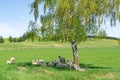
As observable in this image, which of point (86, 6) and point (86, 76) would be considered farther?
point (86, 6)

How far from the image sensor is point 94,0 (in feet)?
94.3

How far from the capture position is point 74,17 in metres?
28.4

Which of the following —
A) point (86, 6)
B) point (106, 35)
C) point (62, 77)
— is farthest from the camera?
point (106, 35)

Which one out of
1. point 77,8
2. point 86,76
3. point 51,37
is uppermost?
point 77,8

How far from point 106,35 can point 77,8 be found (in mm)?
3556

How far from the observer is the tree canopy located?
2808 centimetres

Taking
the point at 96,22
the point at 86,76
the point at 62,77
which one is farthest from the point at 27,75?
the point at 96,22

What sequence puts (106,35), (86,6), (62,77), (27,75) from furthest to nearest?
(106,35), (86,6), (62,77), (27,75)

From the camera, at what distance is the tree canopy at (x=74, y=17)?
92.1 feet

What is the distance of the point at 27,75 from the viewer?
2328cm

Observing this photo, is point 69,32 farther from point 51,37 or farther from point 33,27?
point 33,27

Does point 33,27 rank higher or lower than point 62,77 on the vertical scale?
higher

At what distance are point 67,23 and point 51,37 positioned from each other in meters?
1.96

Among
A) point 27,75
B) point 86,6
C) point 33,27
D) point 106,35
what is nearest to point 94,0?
point 86,6
